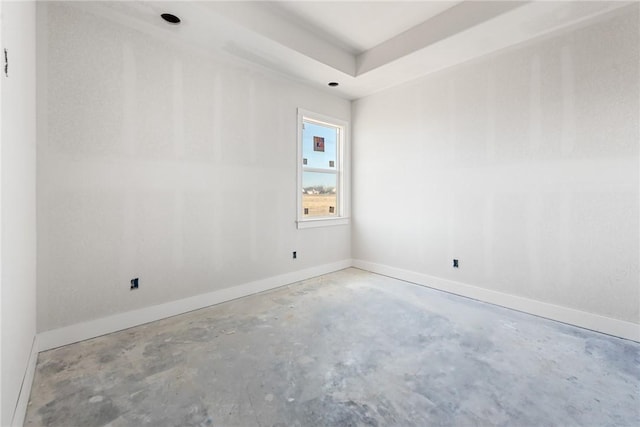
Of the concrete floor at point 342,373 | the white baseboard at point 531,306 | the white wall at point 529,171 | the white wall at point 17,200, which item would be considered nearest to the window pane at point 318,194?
Result: the white wall at point 529,171

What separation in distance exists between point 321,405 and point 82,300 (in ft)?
7.29

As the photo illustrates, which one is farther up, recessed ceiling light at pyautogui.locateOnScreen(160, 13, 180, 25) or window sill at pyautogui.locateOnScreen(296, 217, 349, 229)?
recessed ceiling light at pyautogui.locateOnScreen(160, 13, 180, 25)

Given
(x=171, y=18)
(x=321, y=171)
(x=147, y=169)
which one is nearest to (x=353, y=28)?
(x=171, y=18)

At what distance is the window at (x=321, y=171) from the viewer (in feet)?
13.8

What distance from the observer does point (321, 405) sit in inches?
66.4

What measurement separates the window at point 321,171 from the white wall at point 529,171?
773mm

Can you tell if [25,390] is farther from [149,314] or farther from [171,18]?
[171,18]

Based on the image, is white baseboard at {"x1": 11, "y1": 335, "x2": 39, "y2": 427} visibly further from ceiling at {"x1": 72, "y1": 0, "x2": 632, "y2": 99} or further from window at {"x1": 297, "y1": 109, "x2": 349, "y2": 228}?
window at {"x1": 297, "y1": 109, "x2": 349, "y2": 228}

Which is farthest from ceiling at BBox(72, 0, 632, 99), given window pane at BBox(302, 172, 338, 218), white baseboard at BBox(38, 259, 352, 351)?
white baseboard at BBox(38, 259, 352, 351)

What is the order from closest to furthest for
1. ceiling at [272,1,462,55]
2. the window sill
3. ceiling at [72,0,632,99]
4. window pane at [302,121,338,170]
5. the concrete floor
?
1. the concrete floor
2. ceiling at [72,0,632,99]
3. ceiling at [272,1,462,55]
4. the window sill
5. window pane at [302,121,338,170]

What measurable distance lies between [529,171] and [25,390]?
4420 mm

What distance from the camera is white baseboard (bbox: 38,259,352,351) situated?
2349 millimetres

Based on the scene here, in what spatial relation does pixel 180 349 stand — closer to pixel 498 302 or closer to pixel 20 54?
pixel 20 54

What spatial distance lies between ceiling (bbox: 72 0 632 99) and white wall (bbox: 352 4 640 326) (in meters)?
0.32
